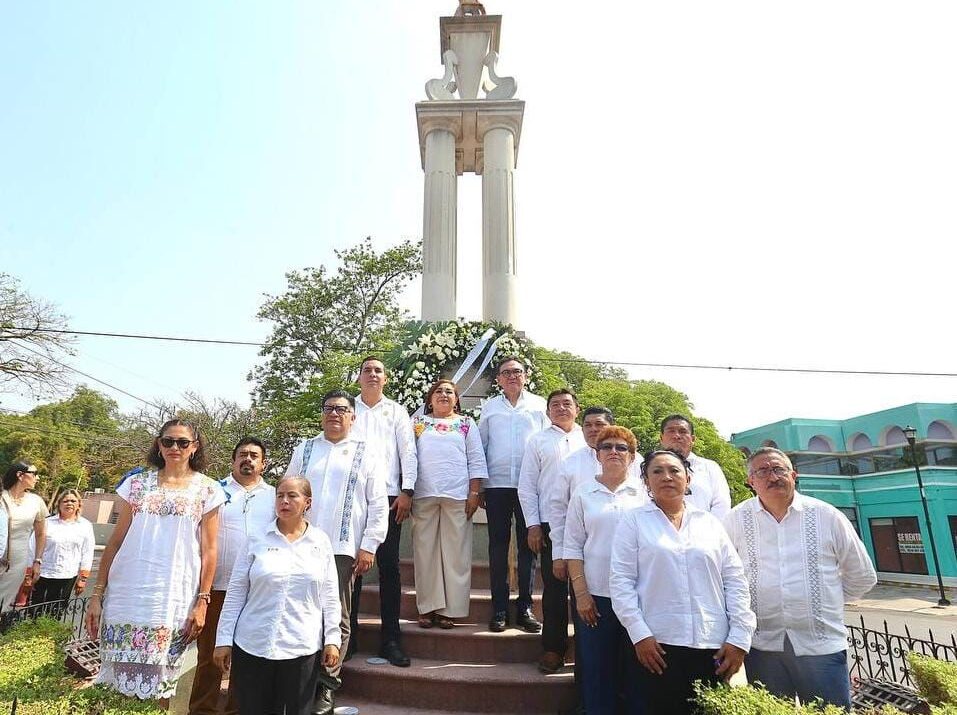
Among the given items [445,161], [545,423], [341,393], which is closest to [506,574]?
[545,423]

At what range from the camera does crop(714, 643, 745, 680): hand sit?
2576 mm

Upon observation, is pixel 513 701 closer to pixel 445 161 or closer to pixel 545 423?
pixel 545 423

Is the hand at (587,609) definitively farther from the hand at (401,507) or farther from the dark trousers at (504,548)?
the hand at (401,507)

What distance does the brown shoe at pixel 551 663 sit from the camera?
3.67 metres

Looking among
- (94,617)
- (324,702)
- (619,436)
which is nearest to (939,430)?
(619,436)

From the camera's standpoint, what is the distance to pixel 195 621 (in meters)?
2.90

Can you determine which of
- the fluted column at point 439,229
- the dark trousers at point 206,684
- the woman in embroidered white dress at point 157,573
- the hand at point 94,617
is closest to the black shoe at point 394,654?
the dark trousers at point 206,684

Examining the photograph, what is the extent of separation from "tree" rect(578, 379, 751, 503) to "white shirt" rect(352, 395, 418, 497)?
13668 millimetres

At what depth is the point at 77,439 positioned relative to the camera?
29797mm

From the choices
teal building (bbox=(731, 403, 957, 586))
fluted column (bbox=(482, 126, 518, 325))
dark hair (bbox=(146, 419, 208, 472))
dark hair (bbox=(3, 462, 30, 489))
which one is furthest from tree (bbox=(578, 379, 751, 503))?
dark hair (bbox=(146, 419, 208, 472))

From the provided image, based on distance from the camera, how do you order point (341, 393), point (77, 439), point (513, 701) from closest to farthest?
1. point (513, 701)
2. point (341, 393)
3. point (77, 439)

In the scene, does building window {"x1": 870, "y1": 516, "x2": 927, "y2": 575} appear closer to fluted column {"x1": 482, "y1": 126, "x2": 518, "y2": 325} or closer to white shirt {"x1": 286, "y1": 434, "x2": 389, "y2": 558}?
fluted column {"x1": 482, "y1": 126, "x2": 518, "y2": 325}

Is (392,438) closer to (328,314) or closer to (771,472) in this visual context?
(771,472)

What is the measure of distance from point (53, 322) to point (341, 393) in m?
18.1
